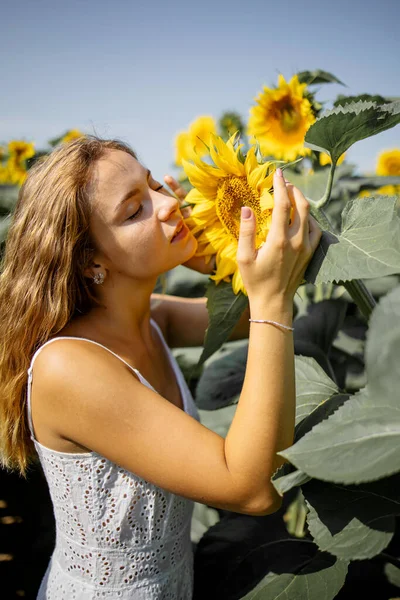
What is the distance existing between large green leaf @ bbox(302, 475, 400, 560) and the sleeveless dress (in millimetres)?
420

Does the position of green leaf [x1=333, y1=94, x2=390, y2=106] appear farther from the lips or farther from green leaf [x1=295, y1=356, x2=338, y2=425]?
green leaf [x1=295, y1=356, x2=338, y2=425]

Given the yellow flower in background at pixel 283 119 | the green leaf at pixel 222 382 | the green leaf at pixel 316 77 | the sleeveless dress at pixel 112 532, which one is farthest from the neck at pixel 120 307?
the green leaf at pixel 316 77

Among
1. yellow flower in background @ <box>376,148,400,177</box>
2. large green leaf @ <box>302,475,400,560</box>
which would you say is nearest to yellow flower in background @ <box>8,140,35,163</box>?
yellow flower in background @ <box>376,148,400,177</box>

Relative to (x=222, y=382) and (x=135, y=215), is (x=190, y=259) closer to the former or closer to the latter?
(x=135, y=215)

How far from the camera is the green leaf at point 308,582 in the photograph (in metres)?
0.92

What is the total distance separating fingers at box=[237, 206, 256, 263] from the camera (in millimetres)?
871

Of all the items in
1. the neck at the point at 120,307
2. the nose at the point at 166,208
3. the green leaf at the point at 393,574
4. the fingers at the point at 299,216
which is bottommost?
the green leaf at the point at 393,574

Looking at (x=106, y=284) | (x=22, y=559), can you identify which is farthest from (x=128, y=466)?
(x=22, y=559)

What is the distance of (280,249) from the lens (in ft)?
2.76

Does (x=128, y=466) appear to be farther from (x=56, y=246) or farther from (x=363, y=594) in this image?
(x=363, y=594)

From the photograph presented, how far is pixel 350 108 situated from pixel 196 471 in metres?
0.57

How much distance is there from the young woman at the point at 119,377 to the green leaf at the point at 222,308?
9 centimetres

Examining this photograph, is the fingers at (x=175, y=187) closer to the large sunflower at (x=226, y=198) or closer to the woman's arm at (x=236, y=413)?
the large sunflower at (x=226, y=198)

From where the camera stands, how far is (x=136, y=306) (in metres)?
1.22
